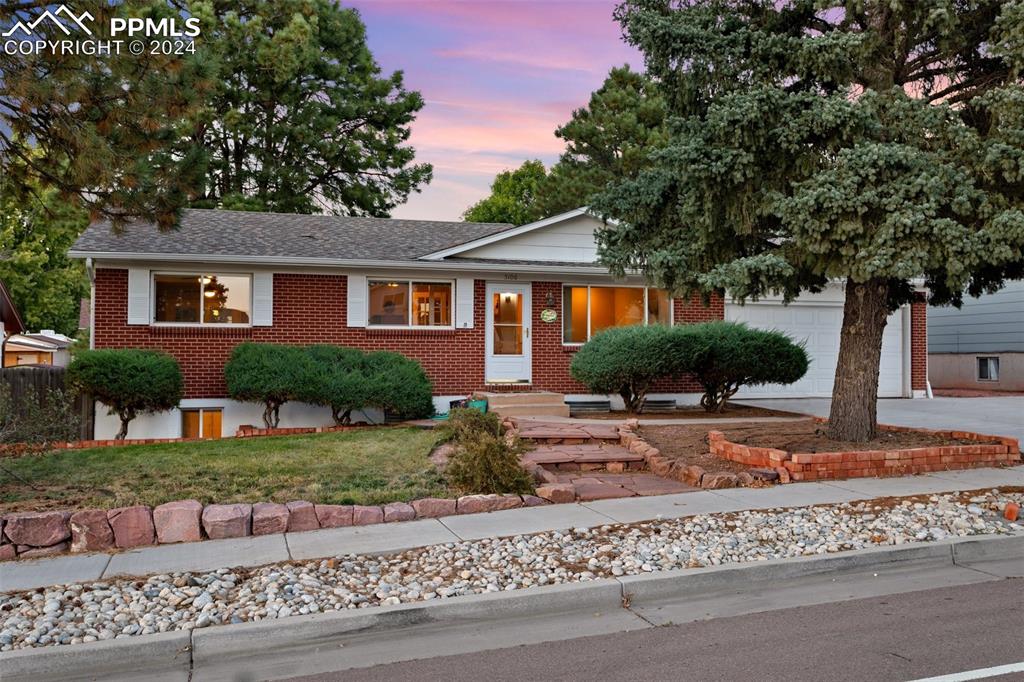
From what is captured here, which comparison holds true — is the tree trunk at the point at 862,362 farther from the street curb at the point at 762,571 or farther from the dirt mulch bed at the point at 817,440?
the street curb at the point at 762,571

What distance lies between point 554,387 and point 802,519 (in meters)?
9.12

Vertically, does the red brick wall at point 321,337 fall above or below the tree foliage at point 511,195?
below

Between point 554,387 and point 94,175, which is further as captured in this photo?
point 554,387

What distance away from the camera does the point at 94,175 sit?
741cm

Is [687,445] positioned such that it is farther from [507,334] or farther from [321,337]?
[321,337]

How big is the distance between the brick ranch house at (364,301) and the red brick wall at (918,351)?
3037mm

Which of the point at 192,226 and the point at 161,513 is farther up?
the point at 192,226

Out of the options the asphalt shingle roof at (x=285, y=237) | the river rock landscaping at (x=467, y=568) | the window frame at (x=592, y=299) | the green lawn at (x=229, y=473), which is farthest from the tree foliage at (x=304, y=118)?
the river rock landscaping at (x=467, y=568)

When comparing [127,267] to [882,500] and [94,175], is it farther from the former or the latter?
[882,500]

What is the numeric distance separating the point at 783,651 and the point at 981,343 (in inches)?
851

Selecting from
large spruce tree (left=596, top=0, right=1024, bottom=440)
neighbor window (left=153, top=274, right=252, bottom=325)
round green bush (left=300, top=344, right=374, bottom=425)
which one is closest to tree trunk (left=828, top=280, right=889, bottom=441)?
large spruce tree (left=596, top=0, right=1024, bottom=440)

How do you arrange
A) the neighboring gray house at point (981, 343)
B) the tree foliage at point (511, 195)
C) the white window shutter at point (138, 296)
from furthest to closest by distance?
the tree foliage at point (511, 195) < the neighboring gray house at point (981, 343) < the white window shutter at point (138, 296)

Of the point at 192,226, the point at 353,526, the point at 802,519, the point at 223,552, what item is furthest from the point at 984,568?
the point at 192,226

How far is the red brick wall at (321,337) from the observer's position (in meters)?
13.7
